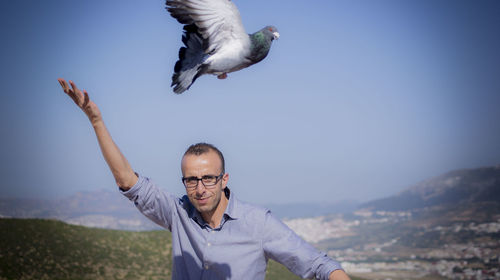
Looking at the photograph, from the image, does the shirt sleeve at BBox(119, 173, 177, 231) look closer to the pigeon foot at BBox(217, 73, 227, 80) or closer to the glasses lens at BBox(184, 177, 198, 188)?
the glasses lens at BBox(184, 177, 198, 188)

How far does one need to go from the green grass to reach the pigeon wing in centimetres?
2009

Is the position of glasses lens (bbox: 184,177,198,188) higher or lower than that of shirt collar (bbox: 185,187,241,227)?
higher

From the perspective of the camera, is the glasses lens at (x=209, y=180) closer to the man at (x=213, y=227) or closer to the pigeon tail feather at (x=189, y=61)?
the man at (x=213, y=227)

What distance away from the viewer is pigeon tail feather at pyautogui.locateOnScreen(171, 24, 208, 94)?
10.9 ft

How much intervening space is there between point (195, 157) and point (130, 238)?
1063 inches

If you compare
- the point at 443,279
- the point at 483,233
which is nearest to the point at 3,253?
the point at 443,279

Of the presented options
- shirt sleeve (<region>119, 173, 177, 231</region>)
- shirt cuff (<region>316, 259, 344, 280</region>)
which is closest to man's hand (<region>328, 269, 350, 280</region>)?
shirt cuff (<region>316, 259, 344, 280</region>)

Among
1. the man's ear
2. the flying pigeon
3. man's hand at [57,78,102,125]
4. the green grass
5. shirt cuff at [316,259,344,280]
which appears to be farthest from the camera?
the green grass

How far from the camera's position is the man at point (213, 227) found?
3.32 m

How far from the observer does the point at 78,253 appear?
937 inches

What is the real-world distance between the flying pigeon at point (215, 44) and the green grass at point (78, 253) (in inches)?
782

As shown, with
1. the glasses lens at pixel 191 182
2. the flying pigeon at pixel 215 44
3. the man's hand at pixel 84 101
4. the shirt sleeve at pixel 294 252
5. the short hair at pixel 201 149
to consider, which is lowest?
the shirt sleeve at pixel 294 252

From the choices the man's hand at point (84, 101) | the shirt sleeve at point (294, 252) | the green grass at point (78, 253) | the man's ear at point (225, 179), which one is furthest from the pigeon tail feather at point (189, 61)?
the green grass at point (78, 253)

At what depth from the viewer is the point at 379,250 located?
61.8 metres
